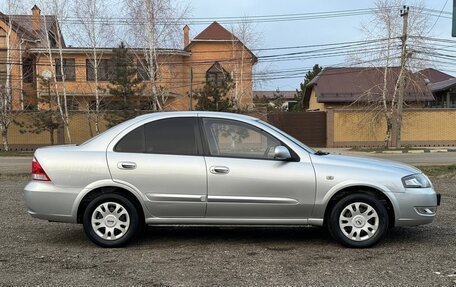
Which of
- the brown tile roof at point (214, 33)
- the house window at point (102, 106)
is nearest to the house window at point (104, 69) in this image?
the house window at point (102, 106)

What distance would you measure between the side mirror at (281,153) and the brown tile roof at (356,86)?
28161 millimetres

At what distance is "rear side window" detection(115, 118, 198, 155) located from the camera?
608cm

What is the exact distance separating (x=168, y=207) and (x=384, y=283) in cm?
260

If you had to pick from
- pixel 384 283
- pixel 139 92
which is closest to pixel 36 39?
pixel 139 92

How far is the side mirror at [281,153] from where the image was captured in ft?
19.4

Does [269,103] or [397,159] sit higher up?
[269,103]

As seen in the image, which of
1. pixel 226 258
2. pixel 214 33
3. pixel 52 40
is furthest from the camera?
pixel 214 33

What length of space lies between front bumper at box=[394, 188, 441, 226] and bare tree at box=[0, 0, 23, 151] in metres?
28.7

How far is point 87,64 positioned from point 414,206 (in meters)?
33.7

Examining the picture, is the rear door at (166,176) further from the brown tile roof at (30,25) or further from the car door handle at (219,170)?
the brown tile roof at (30,25)

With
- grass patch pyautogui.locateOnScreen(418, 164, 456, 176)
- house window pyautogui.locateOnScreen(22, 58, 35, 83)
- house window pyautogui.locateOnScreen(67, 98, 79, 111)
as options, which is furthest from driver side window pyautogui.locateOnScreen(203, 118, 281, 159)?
house window pyautogui.locateOnScreen(22, 58, 35, 83)

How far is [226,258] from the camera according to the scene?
564 cm

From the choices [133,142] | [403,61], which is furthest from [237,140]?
[403,61]

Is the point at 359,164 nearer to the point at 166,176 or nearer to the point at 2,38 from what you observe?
the point at 166,176
